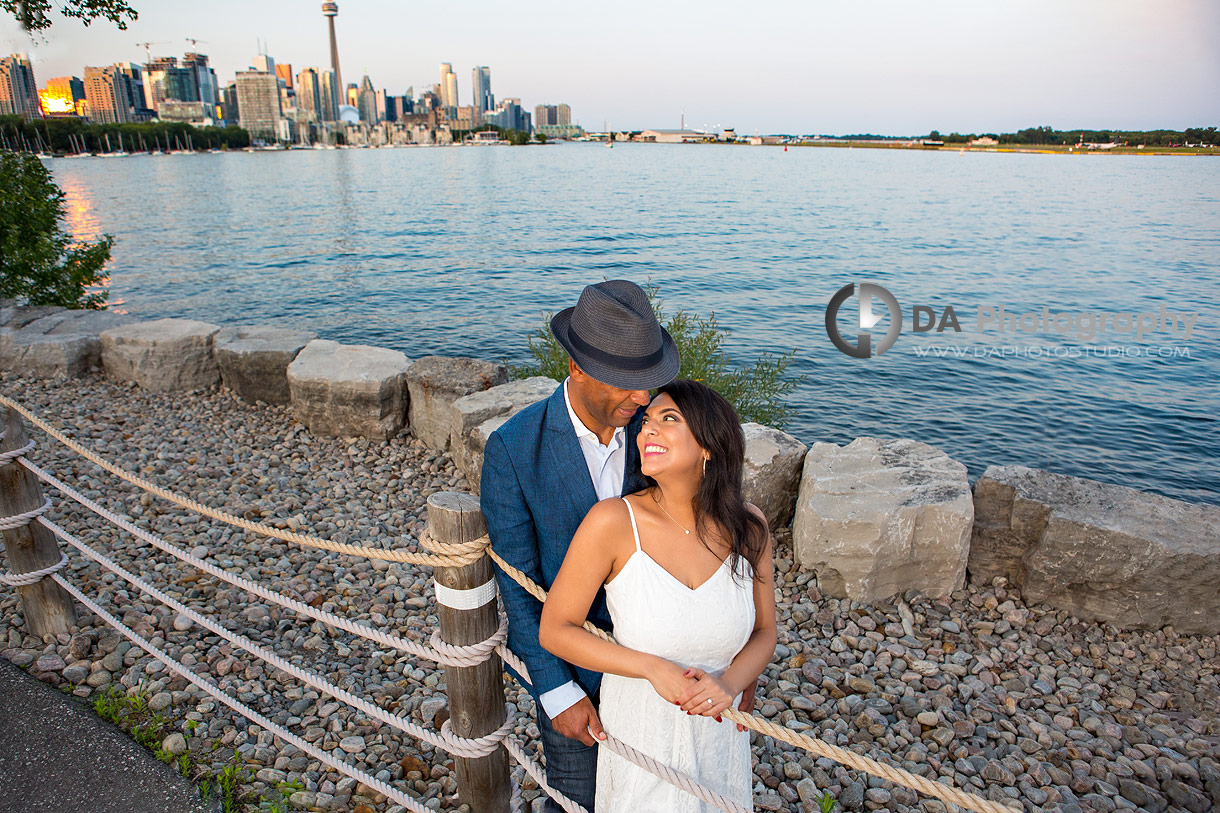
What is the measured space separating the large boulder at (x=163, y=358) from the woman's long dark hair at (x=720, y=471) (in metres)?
7.69

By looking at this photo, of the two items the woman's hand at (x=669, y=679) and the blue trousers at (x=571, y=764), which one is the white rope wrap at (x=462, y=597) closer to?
the blue trousers at (x=571, y=764)

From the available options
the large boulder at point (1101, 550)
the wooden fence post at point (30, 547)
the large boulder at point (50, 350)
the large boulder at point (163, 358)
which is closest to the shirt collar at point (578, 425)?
the wooden fence post at point (30, 547)

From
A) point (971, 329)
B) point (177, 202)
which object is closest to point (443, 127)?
point (177, 202)

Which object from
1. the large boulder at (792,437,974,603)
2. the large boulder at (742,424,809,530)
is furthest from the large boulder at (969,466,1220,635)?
the large boulder at (742,424,809,530)

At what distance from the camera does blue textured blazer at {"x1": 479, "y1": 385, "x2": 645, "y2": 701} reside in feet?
7.03

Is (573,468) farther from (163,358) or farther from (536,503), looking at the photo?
(163,358)

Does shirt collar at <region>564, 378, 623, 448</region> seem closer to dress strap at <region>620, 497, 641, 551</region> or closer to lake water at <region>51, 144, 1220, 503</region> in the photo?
dress strap at <region>620, 497, 641, 551</region>

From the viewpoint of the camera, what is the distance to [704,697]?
5.85 feet

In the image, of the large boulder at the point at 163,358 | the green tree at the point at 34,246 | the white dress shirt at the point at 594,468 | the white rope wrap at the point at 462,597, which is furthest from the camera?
the green tree at the point at 34,246

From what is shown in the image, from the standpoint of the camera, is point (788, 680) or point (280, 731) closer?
point (280, 731)

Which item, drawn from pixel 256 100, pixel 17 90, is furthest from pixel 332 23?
pixel 17 90

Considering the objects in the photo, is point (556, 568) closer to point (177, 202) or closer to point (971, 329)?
point (971, 329)

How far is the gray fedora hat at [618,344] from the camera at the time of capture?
2.03m

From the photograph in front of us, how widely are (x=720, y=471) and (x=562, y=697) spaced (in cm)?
83
